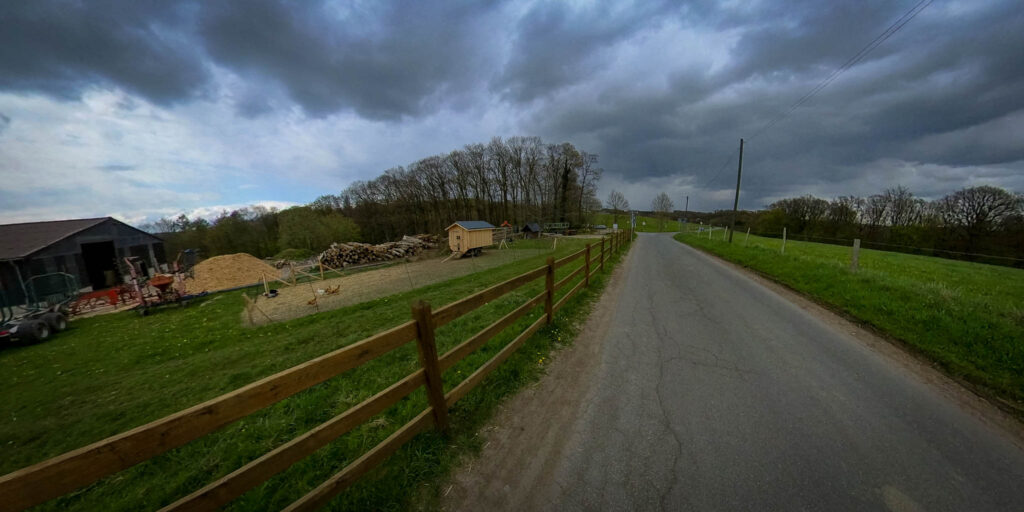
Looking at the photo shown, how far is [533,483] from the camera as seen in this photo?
7.91 feet

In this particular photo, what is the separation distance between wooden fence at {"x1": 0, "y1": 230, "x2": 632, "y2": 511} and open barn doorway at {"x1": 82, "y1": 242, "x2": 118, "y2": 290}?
985 inches

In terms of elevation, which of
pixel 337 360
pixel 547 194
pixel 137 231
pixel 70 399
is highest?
pixel 547 194

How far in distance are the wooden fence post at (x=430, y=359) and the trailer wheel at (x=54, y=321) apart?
47.1 ft

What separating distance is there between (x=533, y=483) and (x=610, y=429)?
97cm

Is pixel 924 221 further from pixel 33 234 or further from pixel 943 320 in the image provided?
pixel 33 234

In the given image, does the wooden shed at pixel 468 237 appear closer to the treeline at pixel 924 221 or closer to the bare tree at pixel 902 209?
the treeline at pixel 924 221

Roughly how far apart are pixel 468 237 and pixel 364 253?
24.1ft

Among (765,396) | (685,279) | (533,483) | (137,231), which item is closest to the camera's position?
(533,483)

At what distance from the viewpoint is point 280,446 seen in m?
2.30

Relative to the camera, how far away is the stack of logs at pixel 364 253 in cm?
2011

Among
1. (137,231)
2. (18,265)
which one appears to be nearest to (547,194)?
(137,231)

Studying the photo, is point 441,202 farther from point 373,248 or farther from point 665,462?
point 665,462

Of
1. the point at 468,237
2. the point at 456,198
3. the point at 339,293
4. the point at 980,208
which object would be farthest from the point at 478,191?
the point at 980,208

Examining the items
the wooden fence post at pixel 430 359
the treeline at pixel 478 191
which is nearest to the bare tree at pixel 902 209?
the treeline at pixel 478 191
